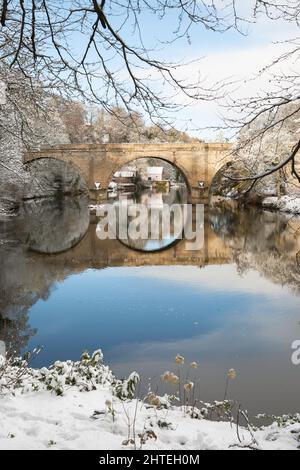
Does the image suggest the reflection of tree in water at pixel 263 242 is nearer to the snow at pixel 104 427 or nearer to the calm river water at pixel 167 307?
the calm river water at pixel 167 307

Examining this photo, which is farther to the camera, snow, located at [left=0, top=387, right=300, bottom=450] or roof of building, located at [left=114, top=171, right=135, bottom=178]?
roof of building, located at [left=114, top=171, right=135, bottom=178]

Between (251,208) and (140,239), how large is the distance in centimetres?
1410

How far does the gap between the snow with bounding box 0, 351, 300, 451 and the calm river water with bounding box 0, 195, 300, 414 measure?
5.44 feet

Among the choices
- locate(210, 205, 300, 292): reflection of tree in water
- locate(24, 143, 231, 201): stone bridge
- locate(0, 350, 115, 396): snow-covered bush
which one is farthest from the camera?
locate(24, 143, 231, 201): stone bridge

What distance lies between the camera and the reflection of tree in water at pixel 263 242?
44.2 feet

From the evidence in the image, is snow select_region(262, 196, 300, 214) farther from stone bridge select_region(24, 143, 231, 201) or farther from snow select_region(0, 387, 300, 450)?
snow select_region(0, 387, 300, 450)

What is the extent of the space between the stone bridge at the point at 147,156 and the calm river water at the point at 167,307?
66.7 feet

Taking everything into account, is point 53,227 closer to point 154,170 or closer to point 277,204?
point 277,204

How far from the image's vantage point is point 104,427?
3.54 metres

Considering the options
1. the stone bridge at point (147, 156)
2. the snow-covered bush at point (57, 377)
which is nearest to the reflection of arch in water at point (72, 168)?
the stone bridge at point (147, 156)

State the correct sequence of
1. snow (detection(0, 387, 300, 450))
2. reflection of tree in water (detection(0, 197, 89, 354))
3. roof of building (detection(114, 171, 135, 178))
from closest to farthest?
snow (detection(0, 387, 300, 450)), reflection of tree in water (detection(0, 197, 89, 354)), roof of building (detection(114, 171, 135, 178))

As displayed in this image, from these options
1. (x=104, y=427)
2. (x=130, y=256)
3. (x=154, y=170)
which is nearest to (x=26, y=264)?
(x=130, y=256)

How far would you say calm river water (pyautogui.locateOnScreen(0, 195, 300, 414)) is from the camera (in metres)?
6.86

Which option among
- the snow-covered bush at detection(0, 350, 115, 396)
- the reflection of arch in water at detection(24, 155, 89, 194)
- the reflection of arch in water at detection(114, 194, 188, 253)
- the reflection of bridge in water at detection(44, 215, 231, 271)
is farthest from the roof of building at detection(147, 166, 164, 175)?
the snow-covered bush at detection(0, 350, 115, 396)
